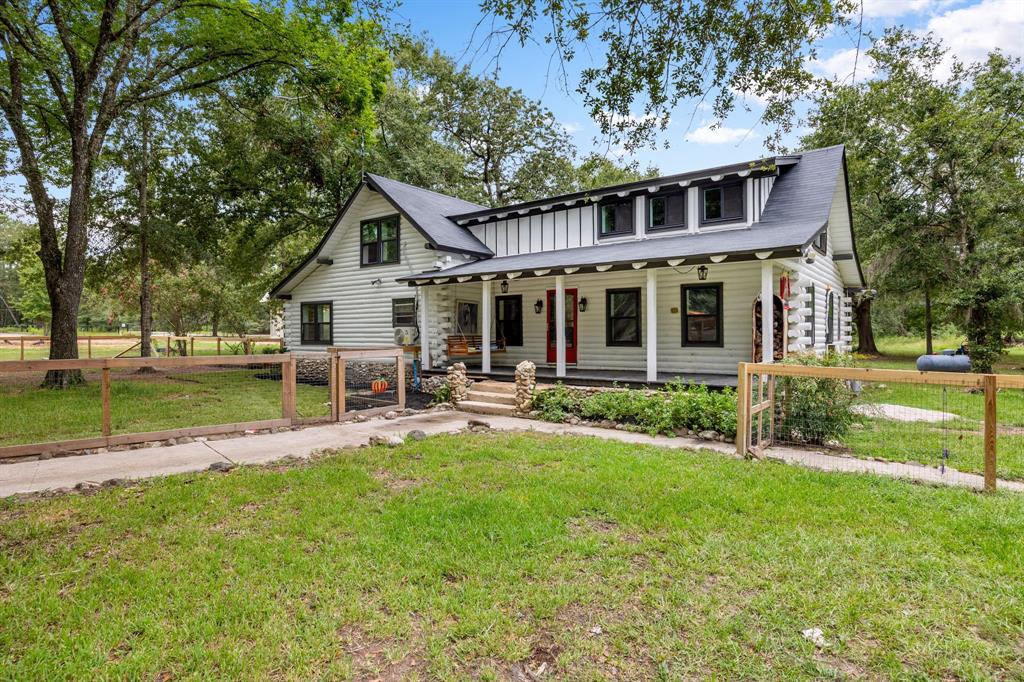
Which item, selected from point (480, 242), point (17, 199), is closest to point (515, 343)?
point (480, 242)

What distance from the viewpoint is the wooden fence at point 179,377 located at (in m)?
6.29

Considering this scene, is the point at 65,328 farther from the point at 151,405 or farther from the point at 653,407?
the point at 653,407

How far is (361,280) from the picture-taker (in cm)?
1540

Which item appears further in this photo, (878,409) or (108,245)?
(108,245)

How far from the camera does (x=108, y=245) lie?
17.3 m

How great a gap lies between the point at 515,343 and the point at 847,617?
37.2 ft

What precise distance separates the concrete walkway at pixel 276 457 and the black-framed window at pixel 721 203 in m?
6.25

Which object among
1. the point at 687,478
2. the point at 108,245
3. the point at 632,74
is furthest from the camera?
the point at 108,245

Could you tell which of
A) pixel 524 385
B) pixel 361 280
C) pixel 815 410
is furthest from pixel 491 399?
pixel 361 280

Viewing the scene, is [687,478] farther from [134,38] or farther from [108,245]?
[108,245]

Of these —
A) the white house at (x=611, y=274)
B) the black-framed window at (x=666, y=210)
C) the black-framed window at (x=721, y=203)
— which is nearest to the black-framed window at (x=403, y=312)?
the white house at (x=611, y=274)

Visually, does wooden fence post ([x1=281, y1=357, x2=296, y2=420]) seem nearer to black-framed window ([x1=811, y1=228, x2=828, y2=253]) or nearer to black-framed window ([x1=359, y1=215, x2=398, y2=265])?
black-framed window ([x1=359, y1=215, x2=398, y2=265])

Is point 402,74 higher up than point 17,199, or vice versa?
point 402,74

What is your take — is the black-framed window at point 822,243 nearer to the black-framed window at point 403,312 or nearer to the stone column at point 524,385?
the stone column at point 524,385
